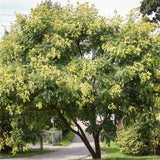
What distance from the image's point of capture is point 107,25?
305 inches

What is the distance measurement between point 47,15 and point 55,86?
2746mm

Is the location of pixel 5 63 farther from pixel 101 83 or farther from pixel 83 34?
pixel 101 83

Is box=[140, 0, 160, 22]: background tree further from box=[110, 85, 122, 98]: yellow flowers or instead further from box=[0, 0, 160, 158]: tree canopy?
box=[110, 85, 122, 98]: yellow flowers

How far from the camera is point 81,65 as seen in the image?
716 centimetres

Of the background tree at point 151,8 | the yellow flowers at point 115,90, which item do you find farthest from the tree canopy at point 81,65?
the background tree at point 151,8

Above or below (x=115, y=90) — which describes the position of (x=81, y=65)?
above

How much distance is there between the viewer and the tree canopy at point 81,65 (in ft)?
Answer: 21.7

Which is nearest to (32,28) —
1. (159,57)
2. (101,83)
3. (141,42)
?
(101,83)

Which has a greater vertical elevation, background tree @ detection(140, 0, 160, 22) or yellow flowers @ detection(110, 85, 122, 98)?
background tree @ detection(140, 0, 160, 22)

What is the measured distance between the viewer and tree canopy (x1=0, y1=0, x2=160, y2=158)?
6.62 metres

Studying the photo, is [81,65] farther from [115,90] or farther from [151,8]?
[151,8]

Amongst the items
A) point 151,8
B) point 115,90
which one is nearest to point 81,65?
point 115,90

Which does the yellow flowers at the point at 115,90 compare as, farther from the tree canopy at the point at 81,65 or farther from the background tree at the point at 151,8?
the background tree at the point at 151,8

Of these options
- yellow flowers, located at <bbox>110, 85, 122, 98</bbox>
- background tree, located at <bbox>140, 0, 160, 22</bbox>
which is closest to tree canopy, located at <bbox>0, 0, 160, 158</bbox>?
yellow flowers, located at <bbox>110, 85, 122, 98</bbox>
